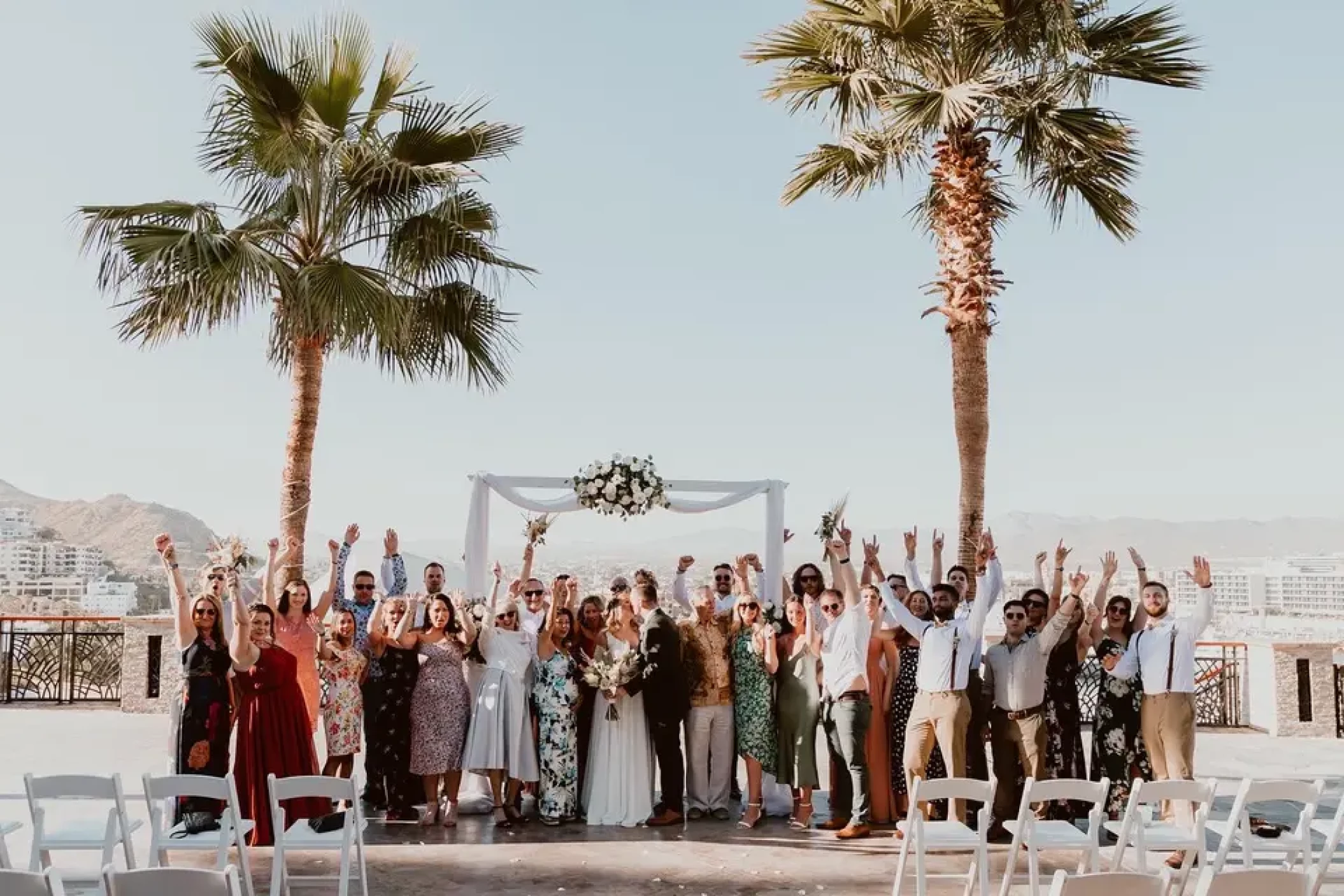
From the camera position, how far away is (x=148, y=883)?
11.0 ft

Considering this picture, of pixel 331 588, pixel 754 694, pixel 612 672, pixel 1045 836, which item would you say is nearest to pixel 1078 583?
pixel 754 694

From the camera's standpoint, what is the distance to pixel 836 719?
7609 mm

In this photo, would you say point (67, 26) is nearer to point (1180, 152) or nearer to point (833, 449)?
point (1180, 152)

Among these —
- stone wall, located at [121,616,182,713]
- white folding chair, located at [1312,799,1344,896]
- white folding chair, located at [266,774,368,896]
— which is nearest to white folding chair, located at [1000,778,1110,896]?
white folding chair, located at [1312,799,1344,896]

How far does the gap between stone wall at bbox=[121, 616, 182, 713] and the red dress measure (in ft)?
21.6

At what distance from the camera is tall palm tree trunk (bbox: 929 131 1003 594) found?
11.1 meters

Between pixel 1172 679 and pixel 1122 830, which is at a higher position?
pixel 1172 679

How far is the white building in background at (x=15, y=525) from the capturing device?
135ft

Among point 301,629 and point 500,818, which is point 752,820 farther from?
point 301,629

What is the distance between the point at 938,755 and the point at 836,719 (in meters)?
0.86

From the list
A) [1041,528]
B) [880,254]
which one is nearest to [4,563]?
[880,254]

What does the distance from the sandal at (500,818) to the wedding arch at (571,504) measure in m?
1.96

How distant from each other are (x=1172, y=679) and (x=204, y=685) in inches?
239

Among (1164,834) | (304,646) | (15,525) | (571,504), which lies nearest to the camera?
(1164,834)
